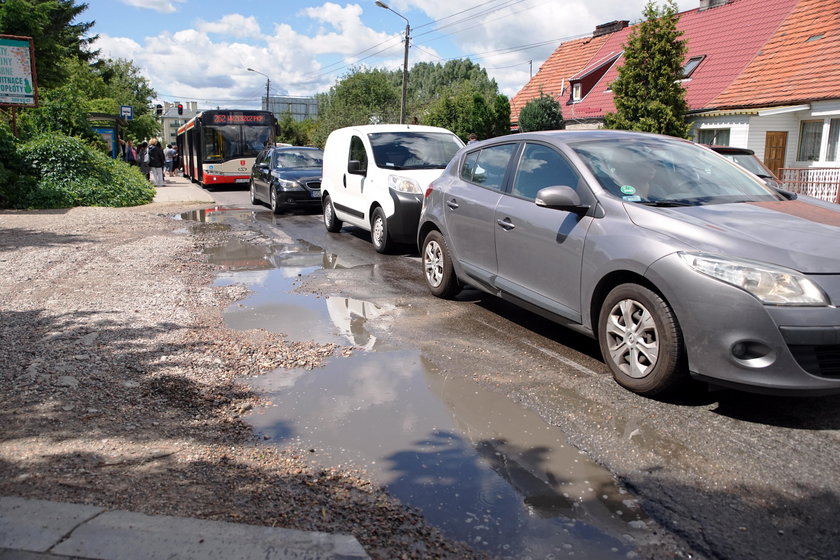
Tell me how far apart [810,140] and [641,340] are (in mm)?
19875

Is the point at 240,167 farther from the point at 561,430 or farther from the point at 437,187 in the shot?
the point at 561,430

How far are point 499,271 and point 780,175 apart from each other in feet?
53.1

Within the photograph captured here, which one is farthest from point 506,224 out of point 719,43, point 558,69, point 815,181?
point 558,69

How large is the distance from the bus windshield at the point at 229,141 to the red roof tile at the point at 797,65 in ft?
53.5

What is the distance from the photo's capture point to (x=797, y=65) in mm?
21219

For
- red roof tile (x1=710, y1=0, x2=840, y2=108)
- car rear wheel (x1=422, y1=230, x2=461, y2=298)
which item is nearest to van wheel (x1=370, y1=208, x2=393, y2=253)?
car rear wheel (x1=422, y1=230, x2=461, y2=298)

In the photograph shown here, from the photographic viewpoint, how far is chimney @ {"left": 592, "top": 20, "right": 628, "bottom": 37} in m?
33.5

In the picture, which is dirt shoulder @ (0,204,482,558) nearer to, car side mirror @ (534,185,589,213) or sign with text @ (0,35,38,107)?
car side mirror @ (534,185,589,213)

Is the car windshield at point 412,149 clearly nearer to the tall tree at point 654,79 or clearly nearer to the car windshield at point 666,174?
the car windshield at point 666,174

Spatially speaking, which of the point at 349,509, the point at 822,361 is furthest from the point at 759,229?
the point at 349,509

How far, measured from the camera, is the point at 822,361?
369 cm

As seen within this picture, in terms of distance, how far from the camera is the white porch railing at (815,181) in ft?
52.2

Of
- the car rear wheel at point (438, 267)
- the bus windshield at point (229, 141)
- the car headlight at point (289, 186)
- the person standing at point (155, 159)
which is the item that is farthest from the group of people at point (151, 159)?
the car rear wheel at point (438, 267)

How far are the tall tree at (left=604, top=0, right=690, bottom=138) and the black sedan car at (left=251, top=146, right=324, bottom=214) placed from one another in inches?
402
